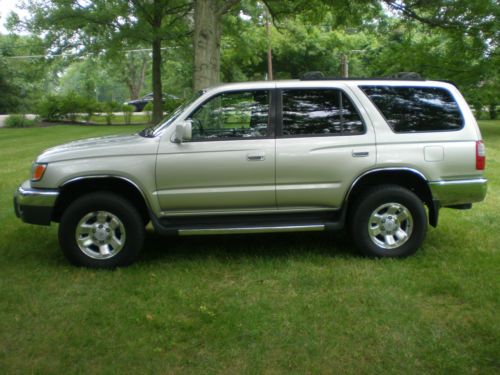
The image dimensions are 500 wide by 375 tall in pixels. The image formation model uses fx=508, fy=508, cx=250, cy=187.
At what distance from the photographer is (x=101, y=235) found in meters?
4.90

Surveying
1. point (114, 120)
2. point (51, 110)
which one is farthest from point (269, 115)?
point (51, 110)

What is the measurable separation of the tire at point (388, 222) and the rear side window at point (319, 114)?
0.69m

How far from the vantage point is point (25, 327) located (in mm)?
3740

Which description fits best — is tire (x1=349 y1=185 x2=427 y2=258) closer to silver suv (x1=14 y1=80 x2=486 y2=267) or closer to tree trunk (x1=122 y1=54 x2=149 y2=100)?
silver suv (x1=14 y1=80 x2=486 y2=267)

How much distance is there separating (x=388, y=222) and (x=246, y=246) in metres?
1.57

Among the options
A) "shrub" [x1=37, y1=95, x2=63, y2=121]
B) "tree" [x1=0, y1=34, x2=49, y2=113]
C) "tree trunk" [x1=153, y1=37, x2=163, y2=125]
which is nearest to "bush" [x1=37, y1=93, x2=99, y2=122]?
"shrub" [x1=37, y1=95, x2=63, y2=121]

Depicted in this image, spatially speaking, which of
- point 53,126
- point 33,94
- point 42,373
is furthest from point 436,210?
Result: point 33,94

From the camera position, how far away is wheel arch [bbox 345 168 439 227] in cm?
494

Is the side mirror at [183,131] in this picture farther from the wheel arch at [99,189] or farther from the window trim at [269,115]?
the wheel arch at [99,189]

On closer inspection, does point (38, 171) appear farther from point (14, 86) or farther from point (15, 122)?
point (14, 86)

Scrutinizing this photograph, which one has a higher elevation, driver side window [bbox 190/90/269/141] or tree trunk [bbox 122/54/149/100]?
tree trunk [bbox 122/54/149/100]

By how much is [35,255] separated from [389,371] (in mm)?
3956

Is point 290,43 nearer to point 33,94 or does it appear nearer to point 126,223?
point 33,94

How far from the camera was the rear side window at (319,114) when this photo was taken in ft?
16.3
